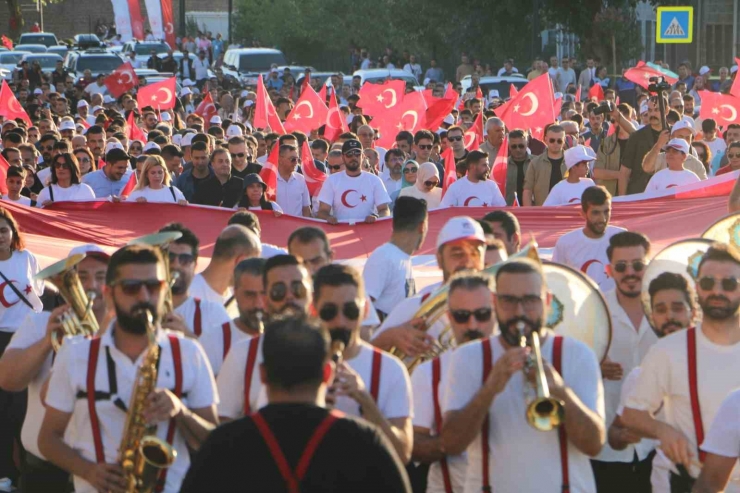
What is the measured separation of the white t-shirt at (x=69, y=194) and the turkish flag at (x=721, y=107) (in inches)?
353

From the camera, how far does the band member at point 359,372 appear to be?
16.1 feet

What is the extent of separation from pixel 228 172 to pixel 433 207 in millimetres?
1826

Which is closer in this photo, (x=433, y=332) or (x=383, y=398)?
(x=383, y=398)

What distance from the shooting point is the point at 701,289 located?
567 cm

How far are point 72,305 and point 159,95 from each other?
57.7ft

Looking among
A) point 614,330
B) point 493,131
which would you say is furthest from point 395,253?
point 493,131

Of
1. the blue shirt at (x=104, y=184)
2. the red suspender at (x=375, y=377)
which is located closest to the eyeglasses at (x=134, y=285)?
the red suspender at (x=375, y=377)

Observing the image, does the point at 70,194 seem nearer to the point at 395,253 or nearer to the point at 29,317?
the point at 395,253

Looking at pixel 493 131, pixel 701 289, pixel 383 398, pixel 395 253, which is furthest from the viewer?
pixel 493 131

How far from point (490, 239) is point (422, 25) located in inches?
1351

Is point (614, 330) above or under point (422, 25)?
under

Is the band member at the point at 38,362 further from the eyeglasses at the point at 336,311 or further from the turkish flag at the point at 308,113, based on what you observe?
the turkish flag at the point at 308,113

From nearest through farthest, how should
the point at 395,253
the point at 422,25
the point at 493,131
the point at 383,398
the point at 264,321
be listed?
the point at 383,398 < the point at 264,321 < the point at 395,253 < the point at 493,131 < the point at 422,25

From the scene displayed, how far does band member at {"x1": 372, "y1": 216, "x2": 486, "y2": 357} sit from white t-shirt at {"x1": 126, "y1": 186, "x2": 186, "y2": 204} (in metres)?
5.37
